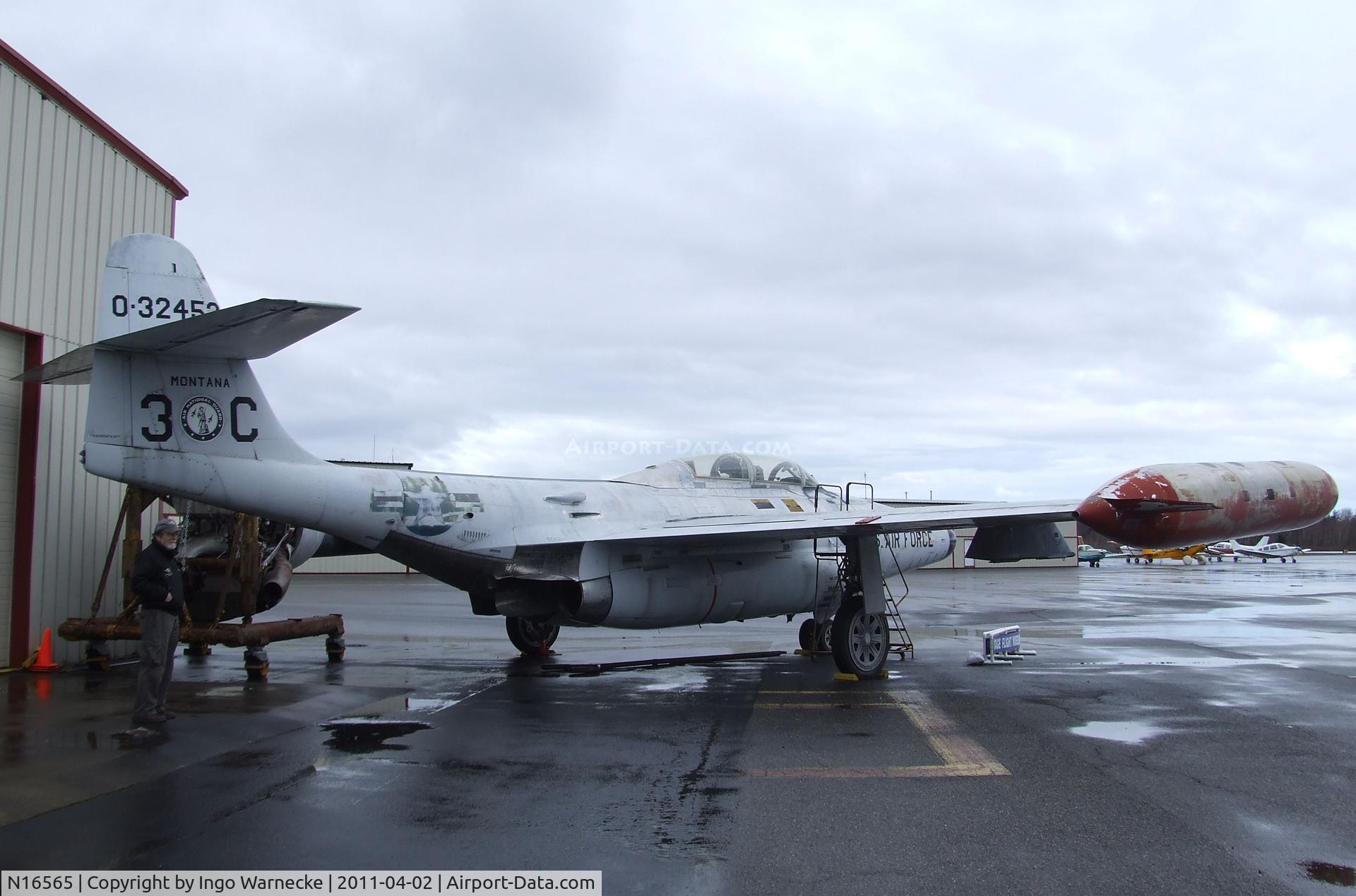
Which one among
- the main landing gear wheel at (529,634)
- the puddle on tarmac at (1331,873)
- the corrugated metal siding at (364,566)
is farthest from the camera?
the corrugated metal siding at (364,566)

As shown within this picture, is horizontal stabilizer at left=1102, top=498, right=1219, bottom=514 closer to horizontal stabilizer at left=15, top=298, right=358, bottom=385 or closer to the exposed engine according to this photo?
horizontal stabilizer at left=15, top=298, right=358, bottom=385

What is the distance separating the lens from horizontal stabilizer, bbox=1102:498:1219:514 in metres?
9.07

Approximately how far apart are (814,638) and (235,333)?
9.55 meters

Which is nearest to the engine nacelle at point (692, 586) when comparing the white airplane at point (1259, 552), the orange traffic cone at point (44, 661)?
the orange traffic cone at point (44, 661)

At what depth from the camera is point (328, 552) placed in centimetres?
1377

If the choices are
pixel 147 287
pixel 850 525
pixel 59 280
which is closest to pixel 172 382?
pixel 147 287

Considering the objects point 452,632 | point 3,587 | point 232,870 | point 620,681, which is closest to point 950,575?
point 452,632

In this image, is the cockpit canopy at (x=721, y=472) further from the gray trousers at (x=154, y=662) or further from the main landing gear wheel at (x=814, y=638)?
the gray trousers at (x=154, y=662)

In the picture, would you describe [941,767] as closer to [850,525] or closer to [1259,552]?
[850,525]

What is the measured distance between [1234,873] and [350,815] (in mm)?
4888

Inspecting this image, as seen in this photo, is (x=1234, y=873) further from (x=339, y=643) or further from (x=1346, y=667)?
(x=339, y=643)

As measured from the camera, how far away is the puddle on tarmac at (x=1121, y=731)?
8203 mm

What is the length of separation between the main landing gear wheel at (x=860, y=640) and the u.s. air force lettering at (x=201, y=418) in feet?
24.7

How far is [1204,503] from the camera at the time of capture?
939cm
